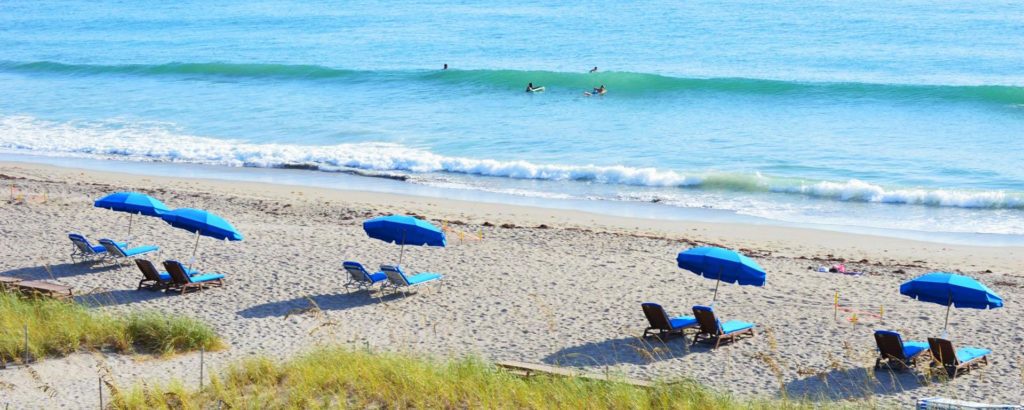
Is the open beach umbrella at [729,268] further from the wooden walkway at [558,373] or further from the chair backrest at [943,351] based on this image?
the wooden walkway at [558,373]

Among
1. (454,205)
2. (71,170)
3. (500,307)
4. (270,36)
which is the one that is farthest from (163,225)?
(270,36)

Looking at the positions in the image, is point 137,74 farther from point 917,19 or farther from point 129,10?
point 917,19

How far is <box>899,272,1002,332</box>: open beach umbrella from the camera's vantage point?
1047 centimetres

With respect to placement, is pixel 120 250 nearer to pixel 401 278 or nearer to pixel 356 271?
pixel 356 271

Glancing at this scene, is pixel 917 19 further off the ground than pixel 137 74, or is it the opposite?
pixel 917 19

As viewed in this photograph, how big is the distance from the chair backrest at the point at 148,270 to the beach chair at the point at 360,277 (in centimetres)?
215

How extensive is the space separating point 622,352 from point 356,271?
3.48 meters

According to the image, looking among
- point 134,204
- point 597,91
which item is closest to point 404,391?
point 134,204

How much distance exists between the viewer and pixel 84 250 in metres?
13.6

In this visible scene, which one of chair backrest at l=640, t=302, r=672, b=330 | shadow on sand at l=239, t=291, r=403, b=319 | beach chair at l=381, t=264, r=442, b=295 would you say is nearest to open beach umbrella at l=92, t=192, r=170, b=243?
shadow on sand at l=239, t=291, r=403, b=319

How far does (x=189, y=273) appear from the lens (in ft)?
42.0

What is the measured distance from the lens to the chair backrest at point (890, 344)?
1011 cm

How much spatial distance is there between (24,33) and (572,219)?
4573 centimetres

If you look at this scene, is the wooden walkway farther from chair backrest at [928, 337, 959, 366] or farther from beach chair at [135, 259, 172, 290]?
beach chair at [135, 259, 172, 290]
